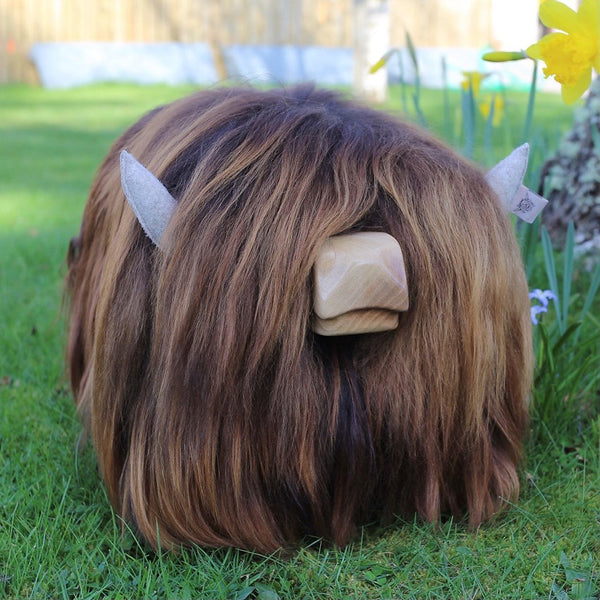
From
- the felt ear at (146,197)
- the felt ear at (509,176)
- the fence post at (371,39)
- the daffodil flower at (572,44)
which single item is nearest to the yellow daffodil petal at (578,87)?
the daffodil flower at (572,44)

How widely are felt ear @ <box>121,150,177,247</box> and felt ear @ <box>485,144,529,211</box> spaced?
2.17 ft

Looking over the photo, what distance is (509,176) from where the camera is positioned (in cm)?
171

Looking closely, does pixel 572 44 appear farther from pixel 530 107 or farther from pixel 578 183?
pixel 578 183

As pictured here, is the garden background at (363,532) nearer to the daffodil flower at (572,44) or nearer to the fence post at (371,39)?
the daffodil flower at (572,44)

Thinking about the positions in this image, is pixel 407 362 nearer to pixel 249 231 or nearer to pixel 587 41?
pixel 249 231

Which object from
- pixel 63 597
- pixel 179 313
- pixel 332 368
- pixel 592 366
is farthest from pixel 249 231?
pixel 592 366

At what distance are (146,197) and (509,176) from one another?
0.74 meters

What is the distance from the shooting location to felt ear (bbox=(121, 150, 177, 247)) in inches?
59.6

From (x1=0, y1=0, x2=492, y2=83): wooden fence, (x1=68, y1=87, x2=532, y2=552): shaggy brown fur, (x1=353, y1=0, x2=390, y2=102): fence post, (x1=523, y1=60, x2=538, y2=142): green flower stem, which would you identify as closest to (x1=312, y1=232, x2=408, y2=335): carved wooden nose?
(x1=68, y1=87, x2=532, y2=552): shaggy brown fur

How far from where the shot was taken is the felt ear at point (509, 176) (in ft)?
5.60

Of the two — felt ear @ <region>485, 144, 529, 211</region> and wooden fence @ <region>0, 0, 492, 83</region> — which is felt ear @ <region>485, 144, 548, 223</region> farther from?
wooden fence @ <region>0, 0, 492, 83</region>

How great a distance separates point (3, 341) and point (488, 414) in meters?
1.92

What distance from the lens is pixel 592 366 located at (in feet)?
7.64

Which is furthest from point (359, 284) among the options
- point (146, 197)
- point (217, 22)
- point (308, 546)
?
point (217, 22)
